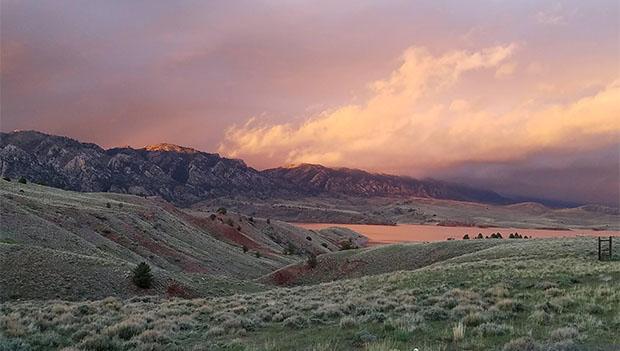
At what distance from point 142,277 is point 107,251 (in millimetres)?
13975

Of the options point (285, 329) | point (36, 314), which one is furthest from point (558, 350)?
point (36, 314)

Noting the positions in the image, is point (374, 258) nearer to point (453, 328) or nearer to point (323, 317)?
point (323, 317)

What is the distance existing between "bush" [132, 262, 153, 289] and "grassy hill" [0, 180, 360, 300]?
1.70 feet

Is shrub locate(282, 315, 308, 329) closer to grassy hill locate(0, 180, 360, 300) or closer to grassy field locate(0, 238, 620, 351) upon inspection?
grassy field locate(0, 238, 620, 351)

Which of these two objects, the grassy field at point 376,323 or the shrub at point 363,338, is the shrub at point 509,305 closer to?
the grassy field at point 376,323

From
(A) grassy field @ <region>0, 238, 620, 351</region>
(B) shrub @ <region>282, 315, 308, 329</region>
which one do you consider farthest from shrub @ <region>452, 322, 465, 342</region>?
(B) shrub @ <region>282, 315, 308, 329</region>

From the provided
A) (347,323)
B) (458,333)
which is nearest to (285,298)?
(347,323)

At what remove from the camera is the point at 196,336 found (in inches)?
572

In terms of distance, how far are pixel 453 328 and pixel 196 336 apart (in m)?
7.45

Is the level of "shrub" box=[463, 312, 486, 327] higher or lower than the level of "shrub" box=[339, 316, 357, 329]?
higher

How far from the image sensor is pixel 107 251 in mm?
43844

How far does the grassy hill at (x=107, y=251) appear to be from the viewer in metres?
29.3

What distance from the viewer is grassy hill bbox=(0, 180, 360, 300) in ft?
96.0

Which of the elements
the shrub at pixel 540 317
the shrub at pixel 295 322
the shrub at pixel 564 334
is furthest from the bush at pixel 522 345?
the shrub at pixel 295 322
